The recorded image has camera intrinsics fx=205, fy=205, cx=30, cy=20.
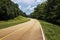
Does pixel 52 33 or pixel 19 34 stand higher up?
pixel 19 34

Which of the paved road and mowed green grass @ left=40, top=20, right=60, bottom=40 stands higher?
the paved road

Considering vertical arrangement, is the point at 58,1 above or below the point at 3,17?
above

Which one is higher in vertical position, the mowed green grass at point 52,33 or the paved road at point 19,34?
the paved road at point 19,34

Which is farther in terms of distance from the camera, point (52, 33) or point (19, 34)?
point (52, 33)

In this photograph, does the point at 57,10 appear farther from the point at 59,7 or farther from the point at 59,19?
the point at 59,19

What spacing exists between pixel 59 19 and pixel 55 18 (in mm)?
4414

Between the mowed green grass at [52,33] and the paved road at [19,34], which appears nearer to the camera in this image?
the paved road at [19,34]

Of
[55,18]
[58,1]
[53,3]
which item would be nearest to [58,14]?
[55,18]

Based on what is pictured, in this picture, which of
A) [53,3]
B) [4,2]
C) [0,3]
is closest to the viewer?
[0,3]

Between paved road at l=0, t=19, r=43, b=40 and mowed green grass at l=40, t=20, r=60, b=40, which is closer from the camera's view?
paved road at l=0, t=19, r=43, b=40

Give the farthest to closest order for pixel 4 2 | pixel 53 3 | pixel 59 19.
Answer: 1. pixel 53 3
2. pixel 4 2
3. pixel 59 19

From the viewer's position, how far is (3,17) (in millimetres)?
79625

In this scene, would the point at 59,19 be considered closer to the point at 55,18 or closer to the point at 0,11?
the point at 55,18

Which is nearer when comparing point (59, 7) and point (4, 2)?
point (59, 7)
